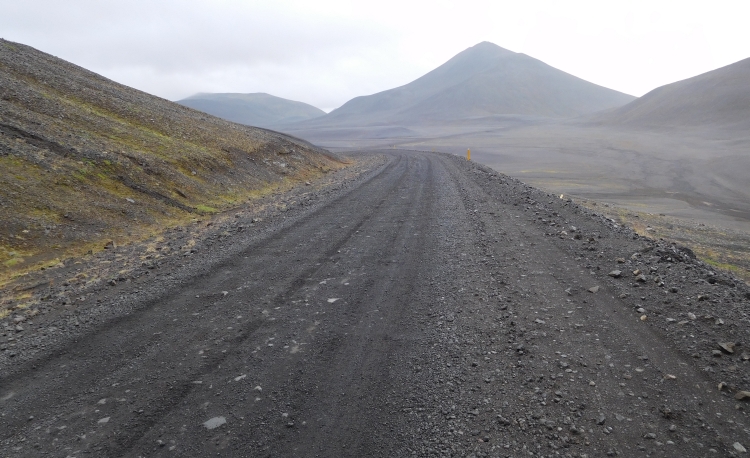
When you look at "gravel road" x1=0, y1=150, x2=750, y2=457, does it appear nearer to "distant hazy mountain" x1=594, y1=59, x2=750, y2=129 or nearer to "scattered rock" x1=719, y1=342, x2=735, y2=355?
"scattered rock" x1=719, y1=342, x2=735, y2=355

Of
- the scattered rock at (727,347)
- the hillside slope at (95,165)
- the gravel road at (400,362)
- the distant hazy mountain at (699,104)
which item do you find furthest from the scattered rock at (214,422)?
the distant hazy mountain at (699,104)

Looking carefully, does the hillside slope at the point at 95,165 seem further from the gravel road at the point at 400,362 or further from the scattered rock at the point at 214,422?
the scattered rock at the point at 214,422

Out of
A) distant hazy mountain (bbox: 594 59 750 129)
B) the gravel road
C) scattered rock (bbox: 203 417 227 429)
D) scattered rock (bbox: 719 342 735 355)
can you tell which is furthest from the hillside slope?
distant hazy mountain (bbox: 594 59 750 129)

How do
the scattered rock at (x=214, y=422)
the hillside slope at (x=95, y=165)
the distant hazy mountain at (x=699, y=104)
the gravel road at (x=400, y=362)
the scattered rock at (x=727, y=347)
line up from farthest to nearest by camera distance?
the distant hazy mountain at (x=699, y=104) < the hillside slope at (x=95, y=165) < the scattered rock at (x=727, y=347) < the scattered rock at (x=214, y=422) < the gravel road at (x=400, y=362)

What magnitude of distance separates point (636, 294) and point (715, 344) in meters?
1.41

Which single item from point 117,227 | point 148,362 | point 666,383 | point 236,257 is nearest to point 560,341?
point 666,383

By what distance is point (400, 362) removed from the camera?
4.57 m

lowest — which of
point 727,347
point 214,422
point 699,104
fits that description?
point 214,422

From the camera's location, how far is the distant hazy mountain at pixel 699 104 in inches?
3295

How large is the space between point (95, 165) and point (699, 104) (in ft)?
377

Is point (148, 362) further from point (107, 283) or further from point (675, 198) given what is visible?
point (675, 198)

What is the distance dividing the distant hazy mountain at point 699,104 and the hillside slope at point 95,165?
294ft

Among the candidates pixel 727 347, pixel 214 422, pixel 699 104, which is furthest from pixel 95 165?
pixel 699 104

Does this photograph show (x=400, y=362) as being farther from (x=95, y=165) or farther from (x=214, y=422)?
A: (x=95, y=165)
